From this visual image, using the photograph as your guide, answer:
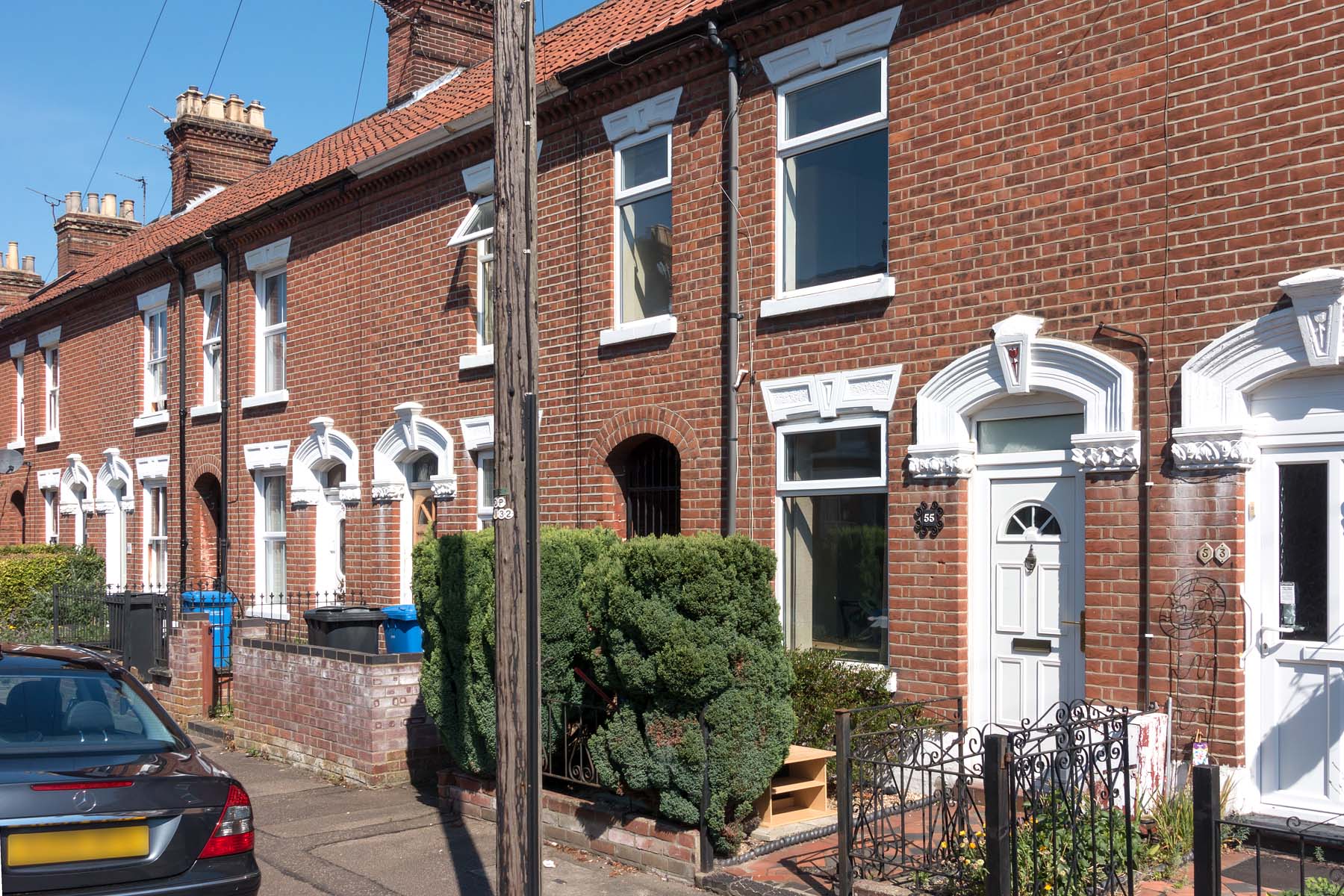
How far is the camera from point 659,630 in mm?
7113

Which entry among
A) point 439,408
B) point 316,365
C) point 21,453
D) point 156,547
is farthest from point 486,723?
point 21,453

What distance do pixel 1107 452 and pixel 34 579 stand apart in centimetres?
1688

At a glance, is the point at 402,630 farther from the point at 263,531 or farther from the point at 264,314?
the point at 264,314

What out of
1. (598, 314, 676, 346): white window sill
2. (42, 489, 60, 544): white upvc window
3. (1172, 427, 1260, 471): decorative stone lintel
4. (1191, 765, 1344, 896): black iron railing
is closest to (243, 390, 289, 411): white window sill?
(598, 314, 676, 346): white window sill

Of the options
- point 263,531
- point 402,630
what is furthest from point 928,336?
point 263,531

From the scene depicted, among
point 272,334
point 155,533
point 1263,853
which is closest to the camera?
point 1263,853

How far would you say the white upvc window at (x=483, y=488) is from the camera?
1345cm

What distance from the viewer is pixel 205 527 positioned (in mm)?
19141

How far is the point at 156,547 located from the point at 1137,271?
17.6m

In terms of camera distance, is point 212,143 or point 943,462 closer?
point 943,462

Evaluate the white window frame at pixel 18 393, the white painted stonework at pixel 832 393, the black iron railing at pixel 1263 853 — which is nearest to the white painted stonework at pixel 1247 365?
the black iron railing at pixel 1263 853

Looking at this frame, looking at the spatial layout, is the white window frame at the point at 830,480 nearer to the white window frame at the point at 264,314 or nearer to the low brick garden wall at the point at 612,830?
the low brick garden wall at the point at 612,830

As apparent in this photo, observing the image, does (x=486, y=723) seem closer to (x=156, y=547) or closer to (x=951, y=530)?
(x=951, y=530)

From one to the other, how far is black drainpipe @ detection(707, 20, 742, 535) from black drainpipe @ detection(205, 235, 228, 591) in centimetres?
1016
